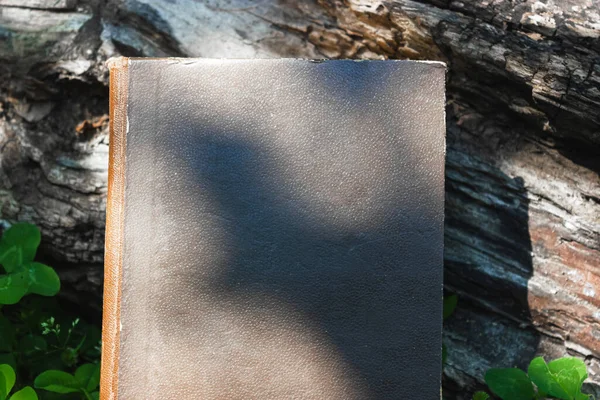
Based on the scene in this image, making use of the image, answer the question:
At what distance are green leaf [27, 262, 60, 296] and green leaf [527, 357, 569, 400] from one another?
4.28 ft

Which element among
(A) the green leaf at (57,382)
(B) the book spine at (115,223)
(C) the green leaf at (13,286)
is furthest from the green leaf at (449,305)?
(C) the green leaf at (13,286)

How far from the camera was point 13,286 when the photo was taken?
162cm

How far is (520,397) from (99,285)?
4.32 ft

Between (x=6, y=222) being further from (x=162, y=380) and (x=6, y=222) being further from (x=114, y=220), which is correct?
(x=162, y=380)

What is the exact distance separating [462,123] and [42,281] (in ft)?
4.31

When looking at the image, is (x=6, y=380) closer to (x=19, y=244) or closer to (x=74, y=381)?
(x=74, y=381)

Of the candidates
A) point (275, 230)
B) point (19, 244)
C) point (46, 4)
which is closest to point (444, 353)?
point (275, 230)

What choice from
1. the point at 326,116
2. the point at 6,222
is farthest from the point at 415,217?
the point at 6,222

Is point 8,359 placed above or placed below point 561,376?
below

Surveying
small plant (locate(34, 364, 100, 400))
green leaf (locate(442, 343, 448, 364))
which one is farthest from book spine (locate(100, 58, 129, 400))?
green leaf (locate(442, 343, 448, 364))

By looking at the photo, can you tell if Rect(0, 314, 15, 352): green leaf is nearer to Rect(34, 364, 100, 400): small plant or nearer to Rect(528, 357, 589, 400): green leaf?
Rect(34, 364, 100, 400): small plant

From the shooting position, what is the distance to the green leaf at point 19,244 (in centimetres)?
174

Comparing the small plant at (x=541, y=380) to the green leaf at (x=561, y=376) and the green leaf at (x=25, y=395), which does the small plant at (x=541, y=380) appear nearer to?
the green leaf at (x=561, y=376)

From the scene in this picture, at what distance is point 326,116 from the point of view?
1.40 m
